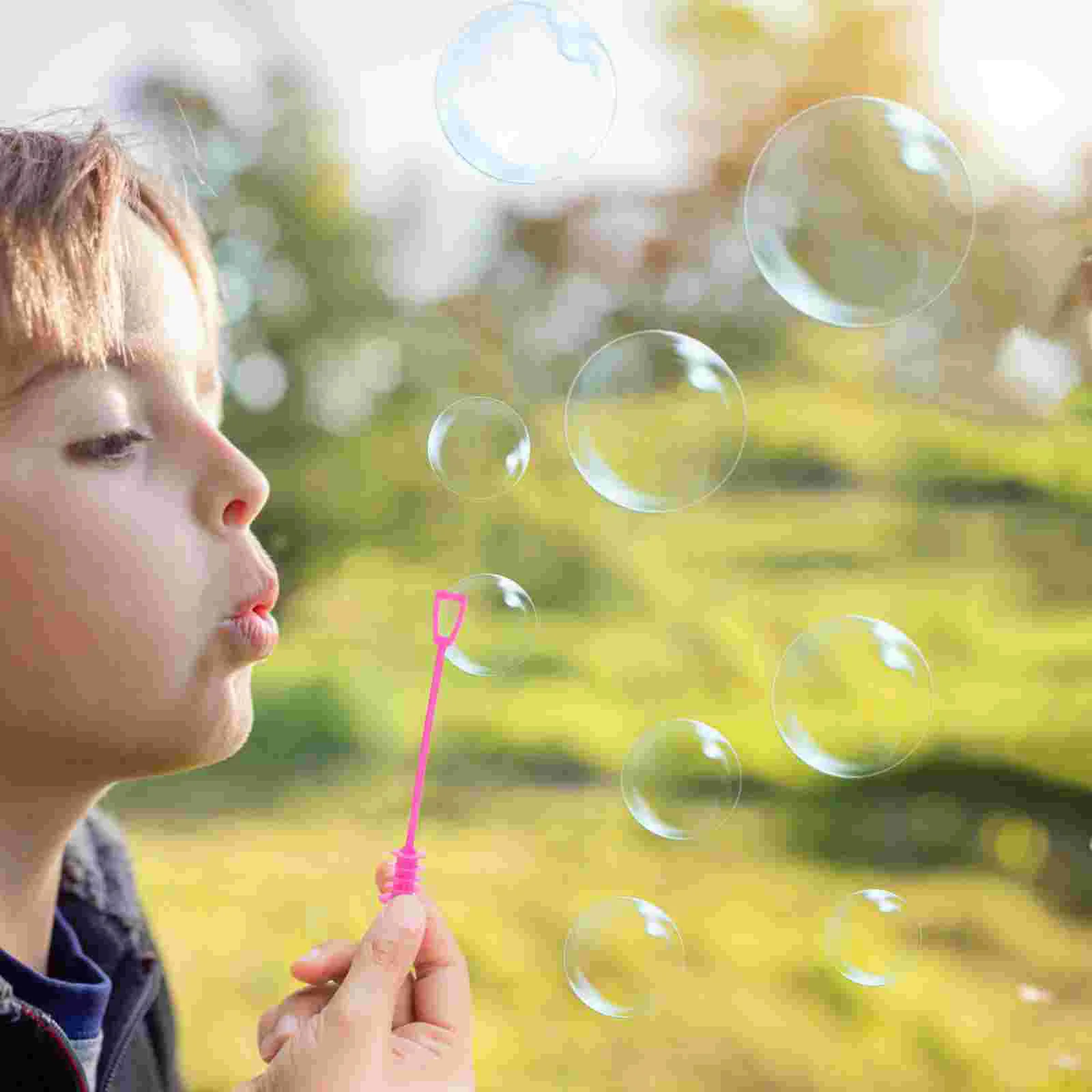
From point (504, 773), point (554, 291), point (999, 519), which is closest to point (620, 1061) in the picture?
point (504, 773)

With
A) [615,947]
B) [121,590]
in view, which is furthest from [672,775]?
[121,590]

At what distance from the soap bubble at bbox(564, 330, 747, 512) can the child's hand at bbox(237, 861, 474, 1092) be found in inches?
22.6

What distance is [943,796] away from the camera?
10.6 ft

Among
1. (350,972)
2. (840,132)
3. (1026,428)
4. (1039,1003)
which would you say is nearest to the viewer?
(350,972)

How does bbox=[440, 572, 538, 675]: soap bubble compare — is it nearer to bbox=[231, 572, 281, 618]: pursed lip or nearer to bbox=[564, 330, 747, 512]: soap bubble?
bbox=[564, 330, 747, 512]: soap bubble

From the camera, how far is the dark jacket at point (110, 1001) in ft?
2.47

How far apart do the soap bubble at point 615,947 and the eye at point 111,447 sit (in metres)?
0.75

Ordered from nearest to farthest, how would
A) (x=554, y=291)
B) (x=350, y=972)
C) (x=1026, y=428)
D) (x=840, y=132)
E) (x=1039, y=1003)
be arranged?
(x=350, y=972), (x=840, y=132), (x=1039, y=1003), (x=1026, y=428), (x=554, y=291)

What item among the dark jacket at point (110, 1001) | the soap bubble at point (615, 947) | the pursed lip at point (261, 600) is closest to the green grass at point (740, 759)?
the soap bubble at point (615, 947)

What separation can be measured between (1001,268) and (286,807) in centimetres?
232

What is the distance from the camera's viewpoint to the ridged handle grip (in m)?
0.71

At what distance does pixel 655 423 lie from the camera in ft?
4.33

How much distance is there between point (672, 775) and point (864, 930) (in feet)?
0.93

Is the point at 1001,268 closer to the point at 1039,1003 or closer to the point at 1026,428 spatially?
the point at 1026,428
